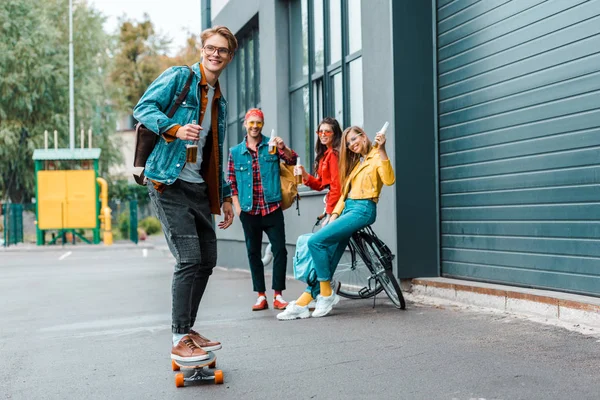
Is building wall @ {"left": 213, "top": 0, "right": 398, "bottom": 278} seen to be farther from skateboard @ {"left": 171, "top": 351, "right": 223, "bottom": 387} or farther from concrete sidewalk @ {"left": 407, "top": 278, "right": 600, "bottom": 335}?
skateboard @ {"left": 171, "top": 351, "right": 223, "bottom": 387}

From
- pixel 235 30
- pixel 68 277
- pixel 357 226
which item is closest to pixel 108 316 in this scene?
pixel 357 226

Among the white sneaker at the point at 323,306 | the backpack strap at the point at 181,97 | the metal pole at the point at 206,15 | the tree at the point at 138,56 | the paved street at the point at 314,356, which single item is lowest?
the paved street at the point at 314,356

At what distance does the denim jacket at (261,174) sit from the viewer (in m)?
8.38

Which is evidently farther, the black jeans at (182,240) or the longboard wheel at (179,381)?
the black jeans at (182,240)

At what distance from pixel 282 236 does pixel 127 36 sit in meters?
51.5

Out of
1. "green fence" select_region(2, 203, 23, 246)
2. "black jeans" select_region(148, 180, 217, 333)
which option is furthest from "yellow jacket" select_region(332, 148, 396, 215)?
"green fence" select_region(2, 203, 23, 246)

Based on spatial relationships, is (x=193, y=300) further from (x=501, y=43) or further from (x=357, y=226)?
(x=501, y=43)

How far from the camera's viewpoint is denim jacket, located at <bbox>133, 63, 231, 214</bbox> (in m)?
5.10

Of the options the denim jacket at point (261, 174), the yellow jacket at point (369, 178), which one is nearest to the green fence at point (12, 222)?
the denim jacket at point (261, 174)

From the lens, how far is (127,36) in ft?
189

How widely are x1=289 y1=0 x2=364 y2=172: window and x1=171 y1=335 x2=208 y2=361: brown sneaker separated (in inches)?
238

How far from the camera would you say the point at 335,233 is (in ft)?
24.9

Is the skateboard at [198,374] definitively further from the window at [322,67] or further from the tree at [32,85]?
the tree at [32,85]

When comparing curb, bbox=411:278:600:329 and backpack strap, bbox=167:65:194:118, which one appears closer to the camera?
backpack strap, bbox=167:65:194:118
